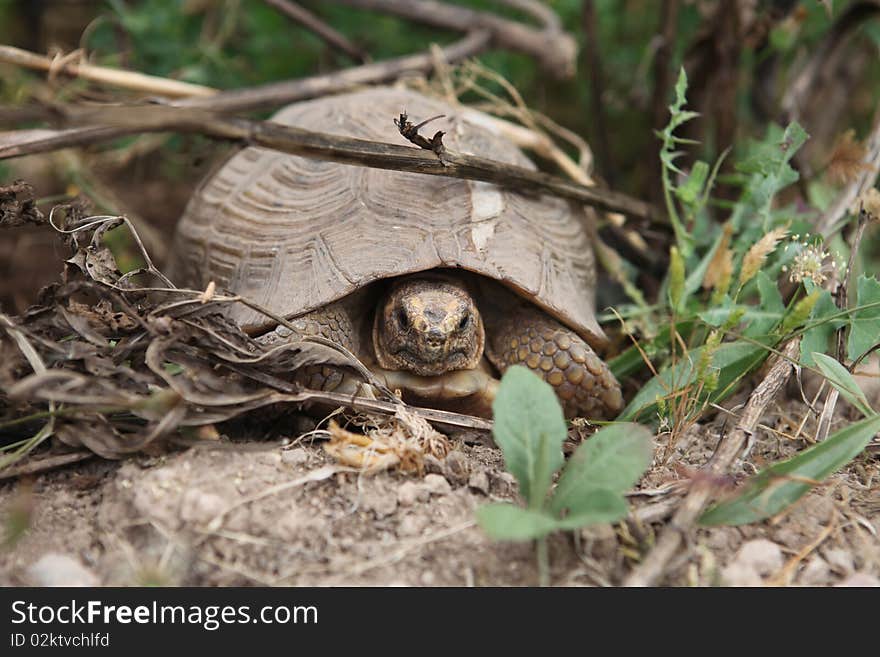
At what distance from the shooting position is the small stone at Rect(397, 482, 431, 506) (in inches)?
66.0

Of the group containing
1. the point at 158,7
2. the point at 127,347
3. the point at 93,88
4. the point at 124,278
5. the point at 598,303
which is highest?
the point at 158,7

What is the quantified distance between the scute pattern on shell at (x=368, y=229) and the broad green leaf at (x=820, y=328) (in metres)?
0.61

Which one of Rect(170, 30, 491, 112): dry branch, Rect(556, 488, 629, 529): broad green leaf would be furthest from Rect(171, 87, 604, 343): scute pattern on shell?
Rect(556, 488, 629, 529): broad green leaf

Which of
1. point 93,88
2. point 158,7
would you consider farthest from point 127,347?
point 158,7

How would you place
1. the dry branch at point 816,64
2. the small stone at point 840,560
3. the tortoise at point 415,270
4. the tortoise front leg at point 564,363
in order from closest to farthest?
1. the small stone at point 840,560
2. the tortoise at point 415,270
3. the tortoise front leg at point 564,363
4. the dry branch at point 816,64

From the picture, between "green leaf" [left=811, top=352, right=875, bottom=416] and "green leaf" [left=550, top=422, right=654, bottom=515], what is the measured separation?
2.09 feet

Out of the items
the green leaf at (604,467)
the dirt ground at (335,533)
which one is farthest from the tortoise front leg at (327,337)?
the green leaf at (604,467)

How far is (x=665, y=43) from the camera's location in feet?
10.9

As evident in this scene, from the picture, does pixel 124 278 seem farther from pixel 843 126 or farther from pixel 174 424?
pixel 843 126

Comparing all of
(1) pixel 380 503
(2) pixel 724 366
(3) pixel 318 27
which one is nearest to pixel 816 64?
(2) pixel 724 366

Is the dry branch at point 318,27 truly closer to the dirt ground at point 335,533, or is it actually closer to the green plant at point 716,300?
the green plant at point 716,300

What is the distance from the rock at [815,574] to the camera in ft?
5.03

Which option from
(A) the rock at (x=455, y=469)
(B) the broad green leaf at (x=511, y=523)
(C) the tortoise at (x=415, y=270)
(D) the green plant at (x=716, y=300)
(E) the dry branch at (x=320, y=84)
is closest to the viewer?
(B) the broad green leaf at (x=511, y=523)
